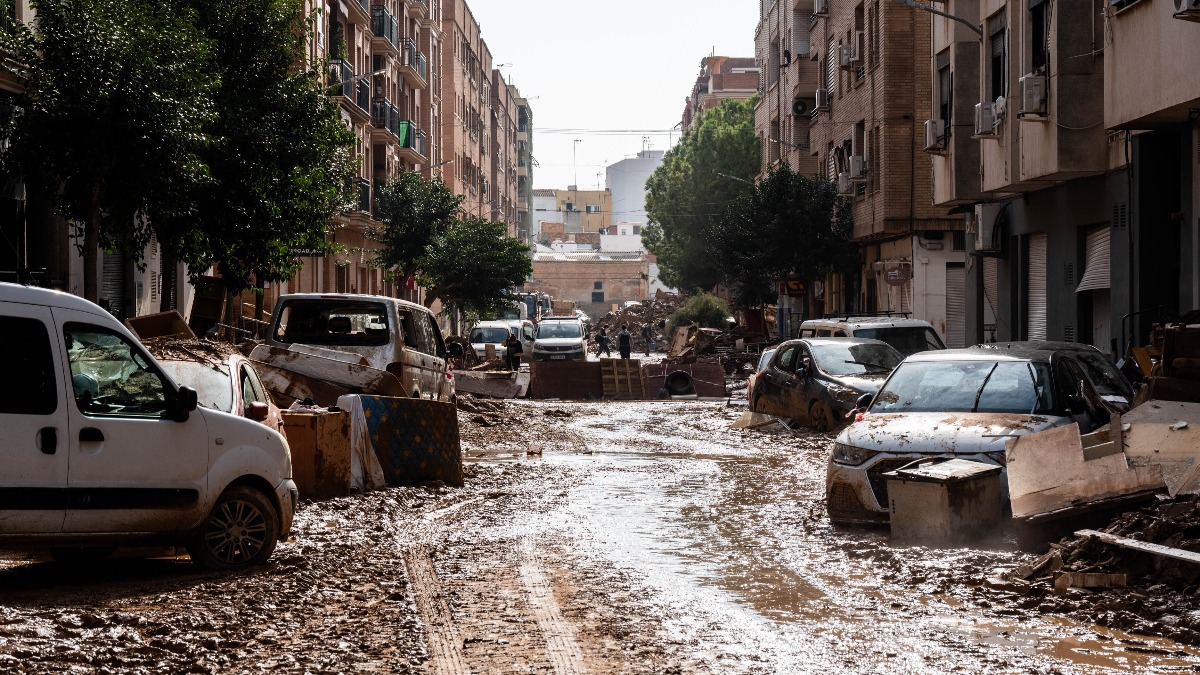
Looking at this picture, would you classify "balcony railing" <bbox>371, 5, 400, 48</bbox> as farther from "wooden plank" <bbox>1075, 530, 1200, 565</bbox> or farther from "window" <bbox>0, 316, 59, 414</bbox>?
"wooden plank" <bbox>1075, 530, 1200, 565</bbox>

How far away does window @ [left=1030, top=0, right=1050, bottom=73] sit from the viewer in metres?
24.2

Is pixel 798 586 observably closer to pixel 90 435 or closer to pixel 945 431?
pixel 945 431

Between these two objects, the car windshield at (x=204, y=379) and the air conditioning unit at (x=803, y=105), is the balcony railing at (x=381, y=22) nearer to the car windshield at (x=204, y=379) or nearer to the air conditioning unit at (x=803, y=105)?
the air conditioning unit at (x=803, y=105)

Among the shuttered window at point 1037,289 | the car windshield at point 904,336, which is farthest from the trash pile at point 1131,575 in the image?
the shuttered window at point 1037,289

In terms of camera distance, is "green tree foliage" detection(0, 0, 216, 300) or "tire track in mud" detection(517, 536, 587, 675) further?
"green tree foliage" detection(0, 0, 216, 300)

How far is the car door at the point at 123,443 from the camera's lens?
8312 millimetres

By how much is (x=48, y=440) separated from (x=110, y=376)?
2.11ft

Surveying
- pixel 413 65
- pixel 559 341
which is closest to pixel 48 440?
pixel 559 341

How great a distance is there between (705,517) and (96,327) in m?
6.01

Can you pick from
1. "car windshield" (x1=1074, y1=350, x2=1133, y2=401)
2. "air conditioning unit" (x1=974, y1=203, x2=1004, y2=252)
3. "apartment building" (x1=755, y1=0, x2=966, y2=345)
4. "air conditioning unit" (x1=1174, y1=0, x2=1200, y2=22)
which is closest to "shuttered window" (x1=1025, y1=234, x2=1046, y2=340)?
"air conditioning unit" (x1=974, y1=203, x2=1004, y2=252)

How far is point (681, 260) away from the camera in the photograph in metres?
82.9

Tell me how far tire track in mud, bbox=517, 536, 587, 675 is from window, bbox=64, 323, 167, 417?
2.57m

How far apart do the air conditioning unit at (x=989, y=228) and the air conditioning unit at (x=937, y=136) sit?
5.16ft

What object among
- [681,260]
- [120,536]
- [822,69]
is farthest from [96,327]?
[681,260]
